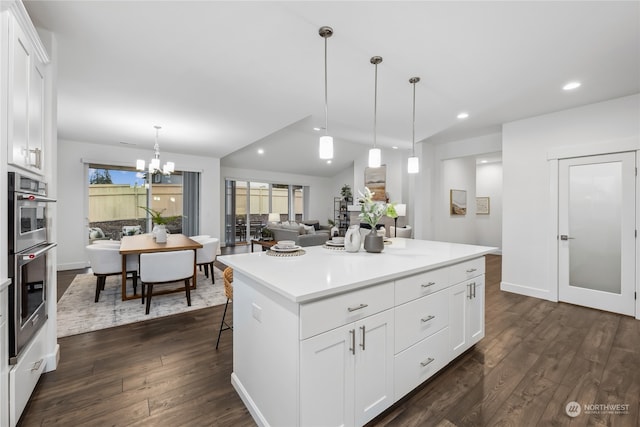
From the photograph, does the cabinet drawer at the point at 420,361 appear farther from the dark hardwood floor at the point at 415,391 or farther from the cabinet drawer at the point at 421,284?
the cabinet drawer at the point at 421,284

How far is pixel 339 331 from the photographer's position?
55.2 inches

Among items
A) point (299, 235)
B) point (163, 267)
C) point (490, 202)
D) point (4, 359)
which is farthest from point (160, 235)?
point (490, 202)

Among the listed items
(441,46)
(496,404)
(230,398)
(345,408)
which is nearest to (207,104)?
(441,46)

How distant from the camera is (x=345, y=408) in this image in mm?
1439

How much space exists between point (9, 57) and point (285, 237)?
5.85m

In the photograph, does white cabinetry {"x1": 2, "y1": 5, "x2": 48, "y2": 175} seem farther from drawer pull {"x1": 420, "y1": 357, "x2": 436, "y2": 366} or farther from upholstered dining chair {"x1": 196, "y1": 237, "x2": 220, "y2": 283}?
drawer pull {"x1": 420, "y1": 357, "x2": 436, "y2": 366}

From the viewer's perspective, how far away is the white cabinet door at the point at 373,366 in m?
1.49

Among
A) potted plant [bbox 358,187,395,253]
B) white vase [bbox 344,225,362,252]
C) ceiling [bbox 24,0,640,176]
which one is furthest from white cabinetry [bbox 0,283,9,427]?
potted plant [bbox 358,187,395,253]

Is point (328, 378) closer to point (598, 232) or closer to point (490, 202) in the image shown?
point (598, 232)

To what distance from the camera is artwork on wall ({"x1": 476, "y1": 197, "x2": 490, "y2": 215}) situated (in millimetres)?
7840

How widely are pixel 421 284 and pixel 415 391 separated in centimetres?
74

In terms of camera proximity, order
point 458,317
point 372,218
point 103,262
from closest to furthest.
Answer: point 458,317 → point 372,218 → point 103,262

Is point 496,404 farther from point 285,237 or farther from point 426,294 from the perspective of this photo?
point 285,237

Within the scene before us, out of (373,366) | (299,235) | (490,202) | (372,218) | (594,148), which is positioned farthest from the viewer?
(490,202)
